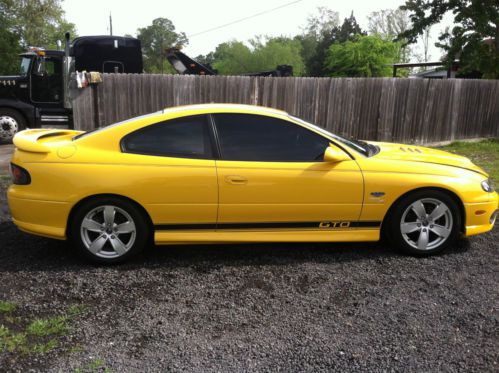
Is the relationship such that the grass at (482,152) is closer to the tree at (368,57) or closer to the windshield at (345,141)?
the windshield at (345,141)

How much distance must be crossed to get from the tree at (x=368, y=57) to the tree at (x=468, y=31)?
17.0m

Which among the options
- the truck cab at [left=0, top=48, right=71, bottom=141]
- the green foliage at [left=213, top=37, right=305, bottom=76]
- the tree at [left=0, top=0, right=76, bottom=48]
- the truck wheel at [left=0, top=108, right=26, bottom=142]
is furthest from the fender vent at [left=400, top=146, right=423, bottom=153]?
the green foliage at [left=213, top=37, right=305, bottom=76]

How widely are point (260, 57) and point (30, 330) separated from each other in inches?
3045

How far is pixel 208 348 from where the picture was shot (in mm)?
2959

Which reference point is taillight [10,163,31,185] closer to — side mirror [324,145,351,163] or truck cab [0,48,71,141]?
side mirror [324,145,351,163]

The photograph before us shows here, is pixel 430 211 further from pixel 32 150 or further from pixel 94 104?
pixel 94 104

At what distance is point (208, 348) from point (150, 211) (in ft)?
5.18

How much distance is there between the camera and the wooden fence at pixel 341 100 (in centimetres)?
1006

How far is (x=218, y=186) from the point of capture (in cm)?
418

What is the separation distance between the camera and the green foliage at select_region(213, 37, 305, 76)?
76.0m

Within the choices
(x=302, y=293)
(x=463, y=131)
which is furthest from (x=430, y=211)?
(x=463, y=131)

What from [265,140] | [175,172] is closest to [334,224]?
[265,140]

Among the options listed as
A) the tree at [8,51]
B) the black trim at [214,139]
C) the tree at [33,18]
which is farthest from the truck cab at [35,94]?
the tree at [33,18]

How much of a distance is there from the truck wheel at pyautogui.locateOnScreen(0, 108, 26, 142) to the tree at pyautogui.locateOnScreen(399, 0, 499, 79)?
15966 millimetres
